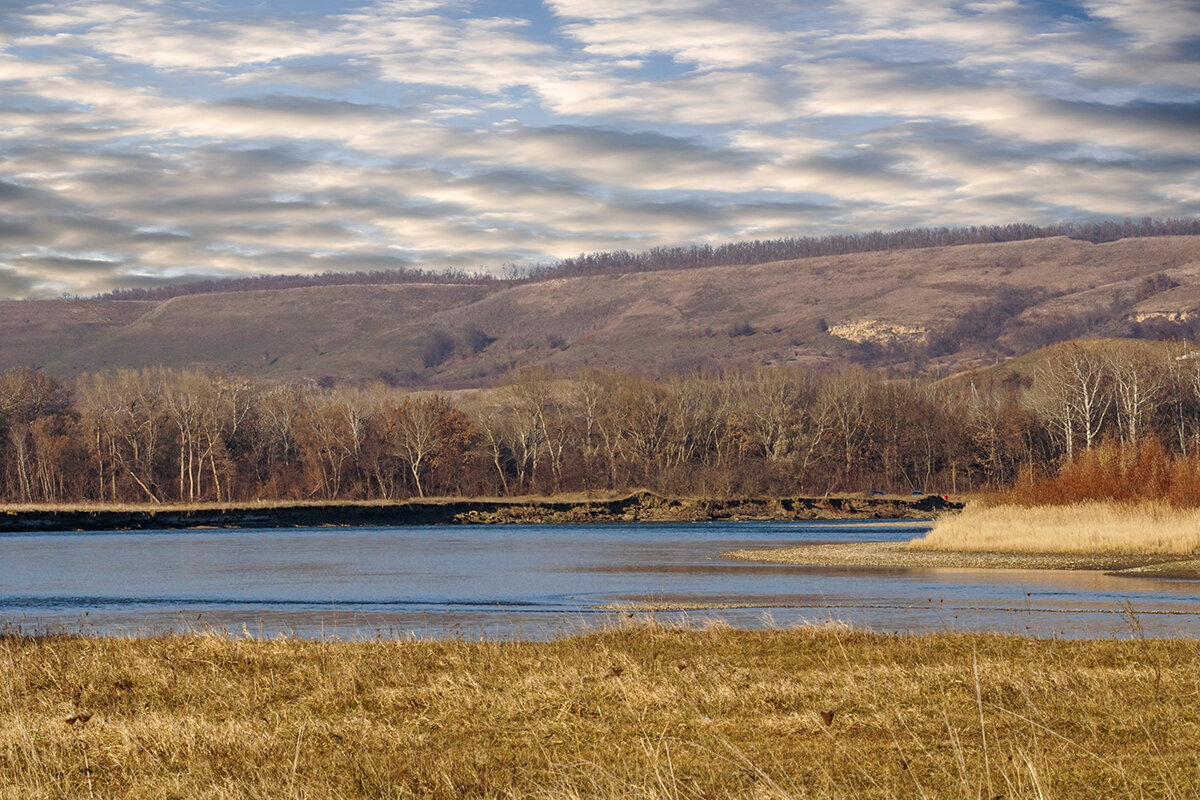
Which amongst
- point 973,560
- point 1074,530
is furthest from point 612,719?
point 1074,530

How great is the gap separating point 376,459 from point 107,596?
281ft

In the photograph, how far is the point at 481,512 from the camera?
372 feet

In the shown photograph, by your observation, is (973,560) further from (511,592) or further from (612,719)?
(612,719)

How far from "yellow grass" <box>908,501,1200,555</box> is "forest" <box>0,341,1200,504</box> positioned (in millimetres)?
61021

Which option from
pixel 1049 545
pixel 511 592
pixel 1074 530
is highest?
pixel 511 592

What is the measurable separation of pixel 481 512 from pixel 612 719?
9951 centimetres

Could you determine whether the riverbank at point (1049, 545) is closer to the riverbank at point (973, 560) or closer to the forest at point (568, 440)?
the riverbank at point (973, 560)

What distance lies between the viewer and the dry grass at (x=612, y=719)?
1125cm

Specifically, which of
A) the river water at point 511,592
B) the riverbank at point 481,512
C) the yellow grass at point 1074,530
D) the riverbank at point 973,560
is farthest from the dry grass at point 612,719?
the riverbank at point 481,512

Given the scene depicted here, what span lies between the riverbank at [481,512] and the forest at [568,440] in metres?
4.55

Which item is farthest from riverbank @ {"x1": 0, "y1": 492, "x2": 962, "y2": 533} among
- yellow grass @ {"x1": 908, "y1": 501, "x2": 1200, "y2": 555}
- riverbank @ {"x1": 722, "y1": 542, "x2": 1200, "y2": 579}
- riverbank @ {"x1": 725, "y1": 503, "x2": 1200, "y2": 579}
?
riverbank @ {"x1": 722, "y1": 542, "x2": 1200, "y2": 579}

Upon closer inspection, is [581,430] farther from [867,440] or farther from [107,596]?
[107,596]

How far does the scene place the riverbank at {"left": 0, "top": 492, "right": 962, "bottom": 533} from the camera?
103 metres

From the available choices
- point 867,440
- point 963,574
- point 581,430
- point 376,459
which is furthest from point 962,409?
point 963,574
